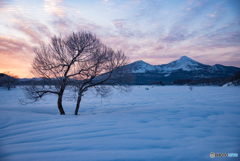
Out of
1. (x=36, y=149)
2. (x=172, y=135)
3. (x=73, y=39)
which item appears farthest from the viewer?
(x=73, y=39)

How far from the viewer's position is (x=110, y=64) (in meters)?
8.77

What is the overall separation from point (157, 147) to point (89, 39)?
26.0ft

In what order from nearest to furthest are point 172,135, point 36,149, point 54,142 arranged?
point 36,149 < point 54,142 < point 172,135

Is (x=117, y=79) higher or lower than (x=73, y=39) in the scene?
lower

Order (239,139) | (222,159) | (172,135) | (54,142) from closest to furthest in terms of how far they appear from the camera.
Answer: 1. (222,159)
2. (54,142)
3. (239,139)
4. (172,135)

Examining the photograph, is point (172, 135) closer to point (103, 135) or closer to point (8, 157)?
point (103, 135)

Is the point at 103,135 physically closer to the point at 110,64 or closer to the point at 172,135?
the point at 172,135

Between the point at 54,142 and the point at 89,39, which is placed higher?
the point at 89,39

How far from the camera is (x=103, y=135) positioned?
4.04 metres

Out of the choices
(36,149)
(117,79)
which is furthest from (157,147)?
(117,79)

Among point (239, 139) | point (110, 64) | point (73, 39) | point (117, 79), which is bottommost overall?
point (239, 139)

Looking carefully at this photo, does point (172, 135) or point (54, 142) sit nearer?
point (54, 142)

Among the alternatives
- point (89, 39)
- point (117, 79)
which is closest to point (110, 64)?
point (117, 79)

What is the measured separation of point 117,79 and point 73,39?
4267 millimetres
